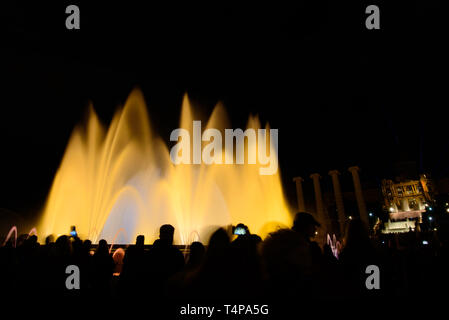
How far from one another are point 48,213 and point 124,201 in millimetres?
7395

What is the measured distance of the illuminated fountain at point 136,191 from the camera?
2041 centimetres

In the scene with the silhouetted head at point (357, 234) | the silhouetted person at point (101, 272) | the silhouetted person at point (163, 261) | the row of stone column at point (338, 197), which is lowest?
the silhouetted person at point (101, 272)

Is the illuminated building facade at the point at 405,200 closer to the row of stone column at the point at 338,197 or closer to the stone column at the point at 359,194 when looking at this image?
the row of stone column at the point at 338,197

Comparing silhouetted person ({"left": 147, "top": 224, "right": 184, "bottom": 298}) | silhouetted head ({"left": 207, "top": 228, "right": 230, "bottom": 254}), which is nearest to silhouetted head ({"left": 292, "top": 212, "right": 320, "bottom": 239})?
silhouetted head ({"left": 207, "top": 228, "right": 230, "bottom": 254})

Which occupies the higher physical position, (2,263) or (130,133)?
(130,133)

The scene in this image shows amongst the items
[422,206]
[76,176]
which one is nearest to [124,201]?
[76,176]

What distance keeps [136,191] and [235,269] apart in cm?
2079

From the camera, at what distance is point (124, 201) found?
21375mm

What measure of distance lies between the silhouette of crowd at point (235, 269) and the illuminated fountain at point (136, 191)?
12.8 meters

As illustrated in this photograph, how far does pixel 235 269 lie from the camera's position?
2.79 meters

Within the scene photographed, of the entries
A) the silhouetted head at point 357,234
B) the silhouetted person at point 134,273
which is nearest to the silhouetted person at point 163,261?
the silhouetted person at point 134,273
